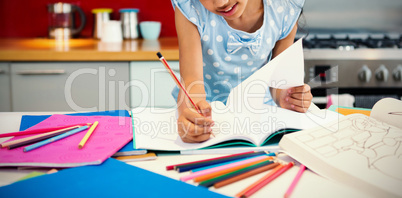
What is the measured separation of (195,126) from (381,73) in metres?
1.49

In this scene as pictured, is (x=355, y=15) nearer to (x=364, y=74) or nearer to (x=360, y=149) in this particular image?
(x=364, y=74)

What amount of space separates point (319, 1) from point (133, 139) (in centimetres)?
187

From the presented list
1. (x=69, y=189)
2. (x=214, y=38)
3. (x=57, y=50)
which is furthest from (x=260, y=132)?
(x=57, y=50)

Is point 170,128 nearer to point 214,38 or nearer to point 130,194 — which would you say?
point 130,194

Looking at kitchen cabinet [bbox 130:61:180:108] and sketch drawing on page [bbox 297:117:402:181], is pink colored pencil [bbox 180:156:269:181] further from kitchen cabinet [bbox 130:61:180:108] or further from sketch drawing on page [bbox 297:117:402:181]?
kitchen cabinet [bbox 130:61:180:108]

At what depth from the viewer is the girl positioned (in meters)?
0.97

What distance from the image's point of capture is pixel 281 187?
555mm

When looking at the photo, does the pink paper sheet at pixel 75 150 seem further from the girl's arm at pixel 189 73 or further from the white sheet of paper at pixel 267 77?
the white sheet of paper at pixel 267 77

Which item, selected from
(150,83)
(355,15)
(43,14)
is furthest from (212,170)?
(43,14)

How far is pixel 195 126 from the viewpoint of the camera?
704 mm

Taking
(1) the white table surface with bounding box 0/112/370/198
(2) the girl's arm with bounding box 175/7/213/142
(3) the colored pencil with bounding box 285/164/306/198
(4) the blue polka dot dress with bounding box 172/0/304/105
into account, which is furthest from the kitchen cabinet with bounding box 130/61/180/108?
(3) the colored pencil with bounding box 285/164/306/198

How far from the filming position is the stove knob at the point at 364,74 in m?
1.85

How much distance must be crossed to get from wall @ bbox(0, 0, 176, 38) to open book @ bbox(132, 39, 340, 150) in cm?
167

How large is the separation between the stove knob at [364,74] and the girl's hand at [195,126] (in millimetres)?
1367
